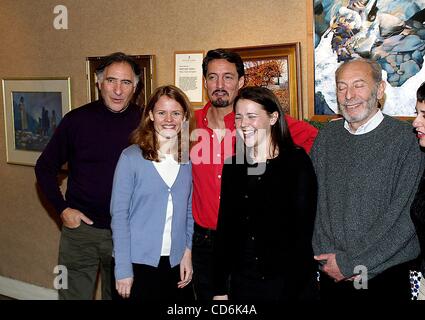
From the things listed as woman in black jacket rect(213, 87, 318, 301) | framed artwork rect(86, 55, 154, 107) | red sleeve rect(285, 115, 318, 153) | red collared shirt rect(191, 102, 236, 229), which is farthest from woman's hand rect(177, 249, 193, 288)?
framed artwork rect(86, 55, 154, 107)

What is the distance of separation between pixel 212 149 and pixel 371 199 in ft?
2.84

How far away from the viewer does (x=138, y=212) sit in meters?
2.38

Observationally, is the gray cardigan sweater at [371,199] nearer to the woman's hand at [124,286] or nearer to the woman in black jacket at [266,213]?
the woman in black jacket at [266,213]

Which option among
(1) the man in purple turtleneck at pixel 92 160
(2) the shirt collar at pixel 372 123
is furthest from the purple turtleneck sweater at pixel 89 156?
(2) the shirt collar at pixel 372 123

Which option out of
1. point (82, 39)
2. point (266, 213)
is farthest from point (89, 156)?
point (82, 39)

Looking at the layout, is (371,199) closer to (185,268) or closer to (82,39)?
(185,268)

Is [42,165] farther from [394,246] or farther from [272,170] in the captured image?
Answer: [394,246]

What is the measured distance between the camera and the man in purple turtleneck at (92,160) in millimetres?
2793

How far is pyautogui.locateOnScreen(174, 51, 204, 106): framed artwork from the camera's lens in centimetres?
329

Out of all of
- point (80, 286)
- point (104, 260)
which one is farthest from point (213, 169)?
point (80, 286)

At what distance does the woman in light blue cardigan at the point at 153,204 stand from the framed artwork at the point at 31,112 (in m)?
1.76

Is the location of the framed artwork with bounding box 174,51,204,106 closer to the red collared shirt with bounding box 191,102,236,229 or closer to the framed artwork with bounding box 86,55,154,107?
the framed artwork with bounding box 86,55,154,107

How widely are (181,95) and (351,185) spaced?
2.93 ft
